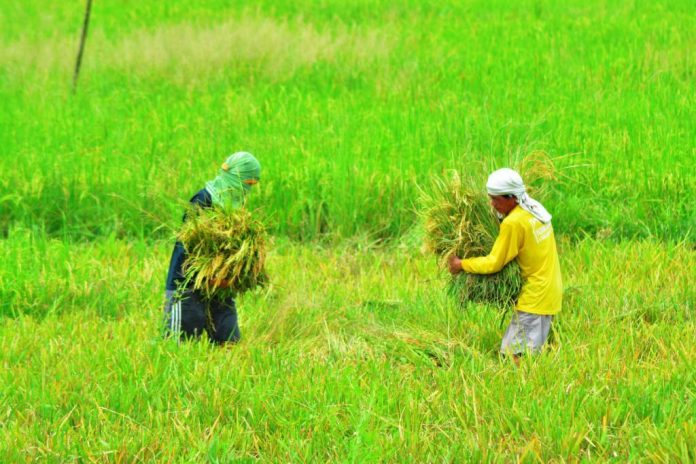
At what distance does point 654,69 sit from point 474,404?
22.8ft

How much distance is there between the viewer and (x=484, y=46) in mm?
11477

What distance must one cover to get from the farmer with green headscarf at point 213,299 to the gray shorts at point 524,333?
57.6 inches

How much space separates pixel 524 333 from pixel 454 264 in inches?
19.8

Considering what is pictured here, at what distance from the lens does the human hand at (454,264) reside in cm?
505

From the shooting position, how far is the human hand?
5051 millimetres

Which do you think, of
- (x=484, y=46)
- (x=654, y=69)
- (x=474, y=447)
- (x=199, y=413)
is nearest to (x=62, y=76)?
(x=484, y=46)

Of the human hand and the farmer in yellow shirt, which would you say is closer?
the farmer in yellow shirt

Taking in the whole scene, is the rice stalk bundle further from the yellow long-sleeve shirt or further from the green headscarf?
the green headscarf

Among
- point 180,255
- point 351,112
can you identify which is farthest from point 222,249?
point 351,112

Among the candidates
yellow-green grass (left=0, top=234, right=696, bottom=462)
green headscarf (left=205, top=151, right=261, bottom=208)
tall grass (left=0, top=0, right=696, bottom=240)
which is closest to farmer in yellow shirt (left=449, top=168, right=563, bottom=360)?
yellow-green grass (left=0, top=234, right=696, bottom=462)

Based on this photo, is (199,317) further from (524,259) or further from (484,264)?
(524,259)

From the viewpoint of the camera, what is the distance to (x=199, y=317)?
17.0 feet

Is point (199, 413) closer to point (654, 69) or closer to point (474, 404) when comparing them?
point (474, 404)

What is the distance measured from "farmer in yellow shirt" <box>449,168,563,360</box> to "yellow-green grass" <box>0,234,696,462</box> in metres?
0.15
